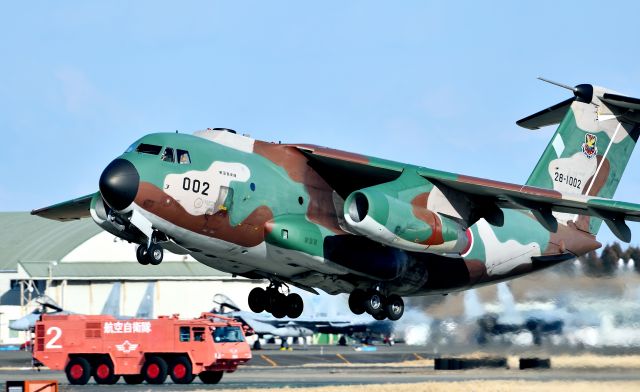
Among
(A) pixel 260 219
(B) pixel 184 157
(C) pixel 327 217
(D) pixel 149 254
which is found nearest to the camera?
(D) pixel 149 254

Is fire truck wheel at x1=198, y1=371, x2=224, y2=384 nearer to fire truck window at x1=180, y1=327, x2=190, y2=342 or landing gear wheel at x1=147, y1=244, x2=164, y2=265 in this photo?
fire truck window at x1=180, y1=327, x2=190, y2=342

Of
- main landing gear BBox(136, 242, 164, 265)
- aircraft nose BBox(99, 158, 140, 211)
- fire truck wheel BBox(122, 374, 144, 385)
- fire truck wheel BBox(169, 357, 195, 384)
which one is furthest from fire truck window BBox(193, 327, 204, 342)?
aircraft nose BBox(99, 158, 140, 211)

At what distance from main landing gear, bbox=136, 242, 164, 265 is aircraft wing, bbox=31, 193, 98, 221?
5504 millimetres

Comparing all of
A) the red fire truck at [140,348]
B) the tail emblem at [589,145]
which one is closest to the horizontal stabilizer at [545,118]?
the tail emblem at [589,145]

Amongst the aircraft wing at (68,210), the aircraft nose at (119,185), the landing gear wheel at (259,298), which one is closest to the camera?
the aircraft nose at (119,185)

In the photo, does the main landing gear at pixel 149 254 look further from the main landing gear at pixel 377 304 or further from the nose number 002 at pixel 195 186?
the main landing gear at pixel 377 304

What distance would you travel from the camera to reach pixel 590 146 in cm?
2842

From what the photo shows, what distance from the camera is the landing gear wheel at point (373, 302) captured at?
78.5 ft

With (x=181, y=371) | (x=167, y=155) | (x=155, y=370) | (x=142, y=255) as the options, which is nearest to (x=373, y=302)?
(x=142, y=255)

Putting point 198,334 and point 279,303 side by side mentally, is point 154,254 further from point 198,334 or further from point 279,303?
point 198,334

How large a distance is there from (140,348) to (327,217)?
18337 mm

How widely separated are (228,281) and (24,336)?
1399 cm

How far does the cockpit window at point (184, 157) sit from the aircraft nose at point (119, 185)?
3.35ft

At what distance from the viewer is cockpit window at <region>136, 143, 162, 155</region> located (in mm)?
21422
